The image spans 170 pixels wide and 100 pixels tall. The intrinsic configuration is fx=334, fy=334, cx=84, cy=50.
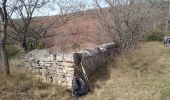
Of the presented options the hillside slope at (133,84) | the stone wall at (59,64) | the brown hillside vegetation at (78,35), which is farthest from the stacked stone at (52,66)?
the brown hillside vegetation at (78,35)

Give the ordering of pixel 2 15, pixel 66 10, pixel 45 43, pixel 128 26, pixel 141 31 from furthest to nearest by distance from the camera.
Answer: pixel 45 43 → pixel 141 31 → pixel 128 26 → pixel 66 10 → pixel 2 15

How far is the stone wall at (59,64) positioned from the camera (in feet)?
31.0

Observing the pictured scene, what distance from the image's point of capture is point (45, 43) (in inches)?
780

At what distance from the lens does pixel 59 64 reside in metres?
9.72

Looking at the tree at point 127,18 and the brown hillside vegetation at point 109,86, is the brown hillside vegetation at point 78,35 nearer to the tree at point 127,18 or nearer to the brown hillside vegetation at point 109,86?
the tree at point 127,18

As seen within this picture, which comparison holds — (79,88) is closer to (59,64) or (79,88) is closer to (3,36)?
(59,64)

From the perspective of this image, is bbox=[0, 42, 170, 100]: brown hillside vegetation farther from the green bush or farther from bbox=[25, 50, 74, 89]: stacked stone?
the green bush

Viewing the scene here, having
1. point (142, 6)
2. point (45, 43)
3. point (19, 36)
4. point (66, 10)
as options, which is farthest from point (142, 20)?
point (45, 43)

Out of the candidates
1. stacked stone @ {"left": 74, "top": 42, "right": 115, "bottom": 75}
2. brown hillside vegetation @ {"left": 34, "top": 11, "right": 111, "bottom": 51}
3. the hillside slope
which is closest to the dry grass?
the hillside slope

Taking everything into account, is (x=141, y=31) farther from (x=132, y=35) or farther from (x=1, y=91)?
(x=1, y=91)

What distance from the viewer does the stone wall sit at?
9461 millimetres

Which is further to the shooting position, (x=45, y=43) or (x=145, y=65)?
(x=45, y=43)

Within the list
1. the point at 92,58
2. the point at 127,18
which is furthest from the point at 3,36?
the point at 127,18

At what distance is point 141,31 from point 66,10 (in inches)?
170
